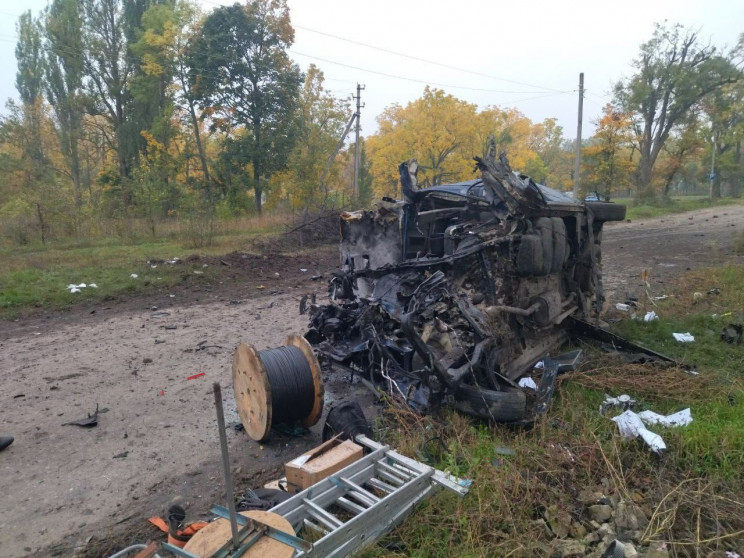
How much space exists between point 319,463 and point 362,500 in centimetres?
44

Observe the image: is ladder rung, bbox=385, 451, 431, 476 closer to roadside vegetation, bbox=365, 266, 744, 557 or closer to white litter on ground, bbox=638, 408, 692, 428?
roadside vegetation, bbox=365, 266, 744, 557

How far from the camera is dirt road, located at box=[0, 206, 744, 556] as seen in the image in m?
3.27

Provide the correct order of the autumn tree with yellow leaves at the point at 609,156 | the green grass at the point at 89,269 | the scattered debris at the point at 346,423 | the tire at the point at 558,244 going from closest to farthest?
Result: the scattered debris at the point at 346,423 → the tire at the point at 558,244 → the green grass at the point at 89,269 → the autumn tree with yellow leaves at the point at 609,156

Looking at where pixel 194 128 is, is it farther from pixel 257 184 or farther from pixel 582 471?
pixel 582 471

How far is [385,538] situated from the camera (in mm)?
2783

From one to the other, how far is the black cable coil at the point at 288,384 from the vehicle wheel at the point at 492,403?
131 cm

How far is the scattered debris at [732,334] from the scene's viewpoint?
5.85 m

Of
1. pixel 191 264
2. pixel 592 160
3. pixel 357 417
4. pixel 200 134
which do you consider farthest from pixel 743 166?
pixel 357 417

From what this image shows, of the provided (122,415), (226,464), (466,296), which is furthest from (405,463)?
(122,415)

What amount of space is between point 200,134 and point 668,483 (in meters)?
26.8

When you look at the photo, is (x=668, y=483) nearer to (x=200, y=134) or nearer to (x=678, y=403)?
(x=678, y=403)

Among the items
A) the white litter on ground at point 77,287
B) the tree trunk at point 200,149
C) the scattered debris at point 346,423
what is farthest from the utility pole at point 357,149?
the scattered debris at point 346,423

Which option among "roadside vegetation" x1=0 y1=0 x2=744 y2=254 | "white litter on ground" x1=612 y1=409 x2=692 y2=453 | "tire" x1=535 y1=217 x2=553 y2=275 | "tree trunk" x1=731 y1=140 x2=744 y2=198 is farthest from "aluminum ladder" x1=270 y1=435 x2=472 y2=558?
"tree trunk" x1=731 y1=140 x2=744 y2=198

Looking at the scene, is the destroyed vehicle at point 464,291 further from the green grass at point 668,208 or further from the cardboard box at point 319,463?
the green grass at point 668,208
